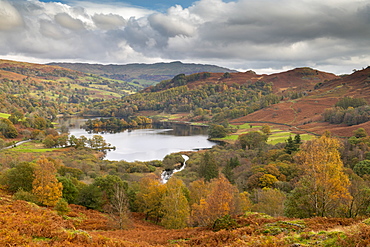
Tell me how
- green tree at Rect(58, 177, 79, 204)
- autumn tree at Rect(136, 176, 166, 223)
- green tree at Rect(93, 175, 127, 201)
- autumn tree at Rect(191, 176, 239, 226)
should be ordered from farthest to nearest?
green tree at Rect(93, 175, 127, 201), autumn tree at Rect(136, 176, 166, 223), green tree at Rect(58, 177, 79, 204), autumn tree at Rect(191, 176, 239, 226)

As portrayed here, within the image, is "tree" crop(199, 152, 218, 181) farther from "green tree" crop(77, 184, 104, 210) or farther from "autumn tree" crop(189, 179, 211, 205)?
"green tree" crop(77, 184, 104, 210)

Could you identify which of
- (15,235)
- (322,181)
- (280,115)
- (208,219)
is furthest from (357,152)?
(280,115)

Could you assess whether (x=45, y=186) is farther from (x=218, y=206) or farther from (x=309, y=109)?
(x=309, y=109)

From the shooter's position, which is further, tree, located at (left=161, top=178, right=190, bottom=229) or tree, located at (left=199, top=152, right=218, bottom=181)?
tree, located at (left=199, top=152, right=218, bottom=181)

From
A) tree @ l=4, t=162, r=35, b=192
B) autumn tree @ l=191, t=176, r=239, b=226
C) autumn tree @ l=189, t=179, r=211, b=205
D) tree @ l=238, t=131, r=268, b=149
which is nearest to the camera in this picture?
autumn tree @ l=191, t=176, r=239, b=226

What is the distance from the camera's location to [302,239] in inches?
454

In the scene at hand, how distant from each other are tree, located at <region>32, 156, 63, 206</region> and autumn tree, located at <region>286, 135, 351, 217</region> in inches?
950

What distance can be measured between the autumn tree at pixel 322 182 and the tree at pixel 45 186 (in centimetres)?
2414

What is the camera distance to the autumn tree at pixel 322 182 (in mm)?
19312

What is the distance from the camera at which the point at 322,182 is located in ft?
64.2

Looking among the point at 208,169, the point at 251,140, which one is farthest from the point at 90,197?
the point at 251,140

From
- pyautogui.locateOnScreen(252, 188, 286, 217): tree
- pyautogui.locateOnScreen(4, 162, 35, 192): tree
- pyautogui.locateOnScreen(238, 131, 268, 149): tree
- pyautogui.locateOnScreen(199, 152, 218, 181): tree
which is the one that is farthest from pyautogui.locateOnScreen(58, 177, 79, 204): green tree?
pyautogui.locateOnScreen(238, 131, 268, 149): tree

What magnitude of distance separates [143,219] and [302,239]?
2544cm

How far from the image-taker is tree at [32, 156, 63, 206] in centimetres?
2683
